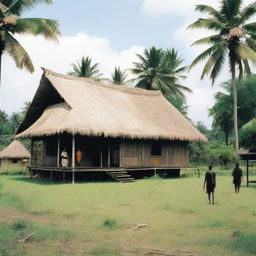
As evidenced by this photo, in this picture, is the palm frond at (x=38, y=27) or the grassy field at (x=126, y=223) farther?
the palm frond at (x=38, y=27)

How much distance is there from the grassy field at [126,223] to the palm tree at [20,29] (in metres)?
7.19

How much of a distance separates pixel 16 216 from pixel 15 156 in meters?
20.4

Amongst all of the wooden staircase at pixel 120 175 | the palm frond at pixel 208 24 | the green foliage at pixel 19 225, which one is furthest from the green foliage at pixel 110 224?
the palm frond at pixel 208 24

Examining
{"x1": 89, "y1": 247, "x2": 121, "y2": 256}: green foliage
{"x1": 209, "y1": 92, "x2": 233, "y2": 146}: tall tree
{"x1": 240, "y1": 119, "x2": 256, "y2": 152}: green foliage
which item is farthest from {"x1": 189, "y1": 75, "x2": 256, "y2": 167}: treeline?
{"x1": 89, "y1": 247, "x2": 121, "y2": 256}: green foliage

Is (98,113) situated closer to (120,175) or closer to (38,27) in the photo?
(120,175)

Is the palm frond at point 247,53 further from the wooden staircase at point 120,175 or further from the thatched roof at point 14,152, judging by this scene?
the thatched roof at point 14,152

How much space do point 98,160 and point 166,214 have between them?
510 inches

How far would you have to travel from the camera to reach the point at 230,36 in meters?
24.7

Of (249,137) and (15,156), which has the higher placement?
(249,137)

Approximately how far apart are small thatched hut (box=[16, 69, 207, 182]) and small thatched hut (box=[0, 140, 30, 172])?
5140 mm

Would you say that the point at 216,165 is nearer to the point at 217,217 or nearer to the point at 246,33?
the point at 246,33

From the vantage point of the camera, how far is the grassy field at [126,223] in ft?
20.7

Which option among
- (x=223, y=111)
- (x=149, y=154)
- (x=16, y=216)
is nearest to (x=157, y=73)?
(x=223, y=111)

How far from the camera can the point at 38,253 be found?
6.00 m
